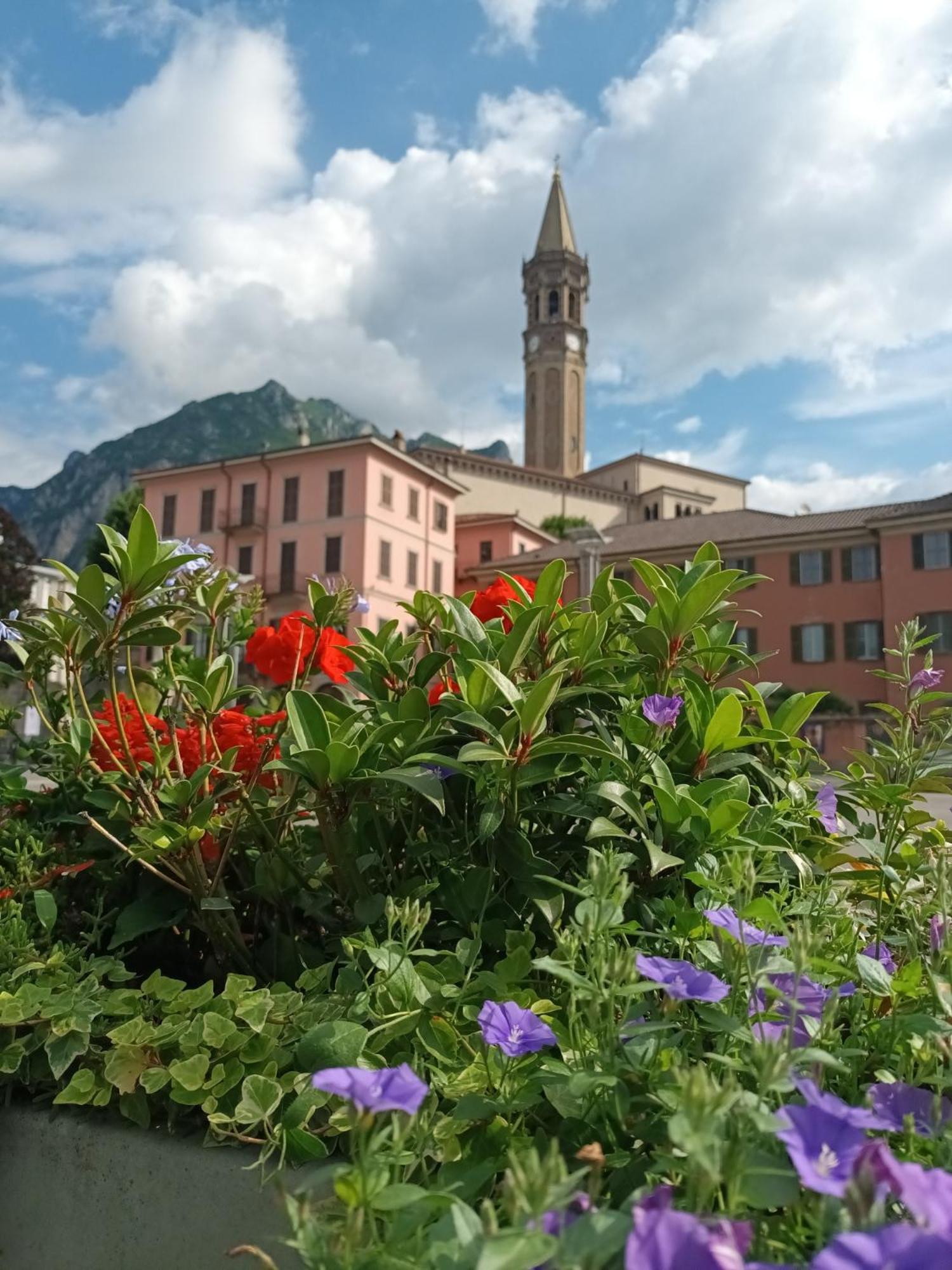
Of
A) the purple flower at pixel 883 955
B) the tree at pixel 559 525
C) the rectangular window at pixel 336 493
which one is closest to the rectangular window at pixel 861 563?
the rectangular window at pixel 336 493

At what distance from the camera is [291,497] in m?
31.5

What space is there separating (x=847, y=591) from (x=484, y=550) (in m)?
15.9

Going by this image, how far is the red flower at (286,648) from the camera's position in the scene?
2.00 m

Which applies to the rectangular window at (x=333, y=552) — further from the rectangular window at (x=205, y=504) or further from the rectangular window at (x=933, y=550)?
the rectangular window at (x=933, y=550)

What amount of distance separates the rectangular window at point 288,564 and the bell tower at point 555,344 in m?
43.5

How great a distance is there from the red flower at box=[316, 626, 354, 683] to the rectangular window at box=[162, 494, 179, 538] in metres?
32.8

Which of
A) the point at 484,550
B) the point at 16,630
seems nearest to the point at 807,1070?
the point at 16,630

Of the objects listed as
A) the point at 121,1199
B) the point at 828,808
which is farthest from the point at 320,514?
the point at 121,1199

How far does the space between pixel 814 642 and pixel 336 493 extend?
16.0m

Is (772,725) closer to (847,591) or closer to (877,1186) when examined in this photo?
(877,1186)

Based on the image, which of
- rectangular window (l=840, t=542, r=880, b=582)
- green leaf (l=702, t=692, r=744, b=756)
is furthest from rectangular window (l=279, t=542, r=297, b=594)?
green leaf (l=702, t=692, r=744, b=756)

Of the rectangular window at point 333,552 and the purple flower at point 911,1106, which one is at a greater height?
the rectangular window at point 333,552

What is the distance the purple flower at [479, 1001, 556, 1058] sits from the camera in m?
0.98

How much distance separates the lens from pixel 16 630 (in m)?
1.71
